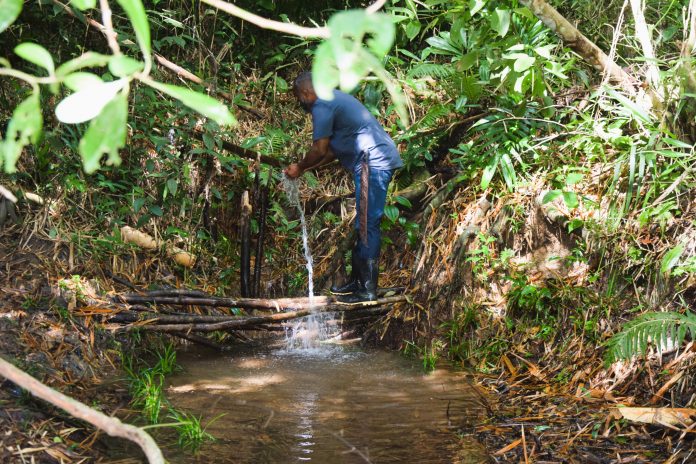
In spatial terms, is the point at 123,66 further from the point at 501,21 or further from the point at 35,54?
the point at 501,21

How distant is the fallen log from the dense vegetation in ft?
1.59

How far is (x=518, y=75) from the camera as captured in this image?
14.9 feet

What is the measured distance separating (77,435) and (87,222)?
256 cm

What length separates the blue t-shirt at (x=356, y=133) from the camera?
5.20 m

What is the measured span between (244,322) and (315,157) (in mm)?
1373

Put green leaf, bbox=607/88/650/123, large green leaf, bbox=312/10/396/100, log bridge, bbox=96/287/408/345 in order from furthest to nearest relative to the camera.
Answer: log bridge, bbox=96/287/408/345 < green leaf, bbox=607/88/650/123 < large green leaf, bbox=312/10/396/100

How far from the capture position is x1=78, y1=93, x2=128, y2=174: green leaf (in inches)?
39.4

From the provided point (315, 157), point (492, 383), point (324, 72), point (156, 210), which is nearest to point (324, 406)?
point (492, 383)

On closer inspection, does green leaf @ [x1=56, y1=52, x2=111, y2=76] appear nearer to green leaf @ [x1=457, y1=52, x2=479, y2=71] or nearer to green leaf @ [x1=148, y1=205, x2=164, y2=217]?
green leaf @ [x1=457, y1=52, x2=479, y2=71]

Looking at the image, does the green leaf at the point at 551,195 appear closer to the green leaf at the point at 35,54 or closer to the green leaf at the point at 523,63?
the green leaf at the point at 523,63

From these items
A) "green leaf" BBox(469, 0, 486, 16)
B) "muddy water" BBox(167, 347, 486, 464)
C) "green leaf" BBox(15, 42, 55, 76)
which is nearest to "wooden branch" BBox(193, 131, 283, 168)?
"muddy water" BBox(167, 347, 486, 464)

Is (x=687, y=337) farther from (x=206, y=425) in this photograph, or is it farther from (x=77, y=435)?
(x=77, y=435)

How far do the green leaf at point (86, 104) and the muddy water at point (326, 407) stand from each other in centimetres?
192

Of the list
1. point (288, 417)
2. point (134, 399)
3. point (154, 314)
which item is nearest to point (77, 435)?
point (134, 399)
